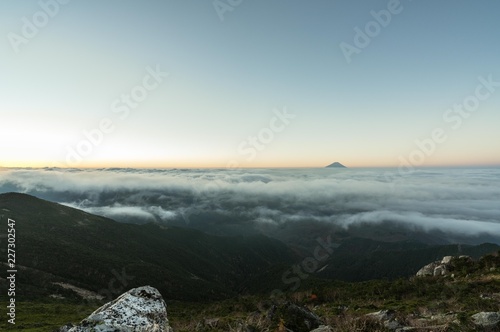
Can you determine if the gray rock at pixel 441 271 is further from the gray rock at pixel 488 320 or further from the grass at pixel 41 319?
the grass at pixel 41 319

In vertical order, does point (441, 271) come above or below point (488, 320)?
below

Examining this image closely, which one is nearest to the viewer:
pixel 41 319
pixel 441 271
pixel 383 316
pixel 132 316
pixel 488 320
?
pixel 132 316

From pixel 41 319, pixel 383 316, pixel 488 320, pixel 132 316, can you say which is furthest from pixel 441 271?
pixel 41 319

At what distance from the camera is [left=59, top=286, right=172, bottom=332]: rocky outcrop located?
27.9 ft

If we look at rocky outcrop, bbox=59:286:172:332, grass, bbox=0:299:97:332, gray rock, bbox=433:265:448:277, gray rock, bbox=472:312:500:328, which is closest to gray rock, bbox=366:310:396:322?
gray rock, bbox=472:312:500:328

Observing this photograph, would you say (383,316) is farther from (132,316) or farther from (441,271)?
(441,271)

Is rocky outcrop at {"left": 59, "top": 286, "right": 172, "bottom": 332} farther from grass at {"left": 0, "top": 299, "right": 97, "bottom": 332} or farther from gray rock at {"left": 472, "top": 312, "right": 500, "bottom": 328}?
grass at {"left": 0, "top": 299, "right": 97, "bottom": 332}

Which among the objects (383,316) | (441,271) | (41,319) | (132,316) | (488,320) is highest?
(132,316)

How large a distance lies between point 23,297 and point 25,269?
182ft

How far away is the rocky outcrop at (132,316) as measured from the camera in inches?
335

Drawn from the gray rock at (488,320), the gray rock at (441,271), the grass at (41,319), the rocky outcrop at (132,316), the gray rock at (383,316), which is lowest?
the grass at (41,319)

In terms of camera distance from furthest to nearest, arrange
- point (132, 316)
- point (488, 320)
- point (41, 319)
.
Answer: point (41, 319) → point (488, 320) → point (132, 316)

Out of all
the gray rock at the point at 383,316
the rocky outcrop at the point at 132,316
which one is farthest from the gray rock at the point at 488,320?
the rocky outcrop at the point at 132,316

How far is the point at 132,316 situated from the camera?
9.26 metres
